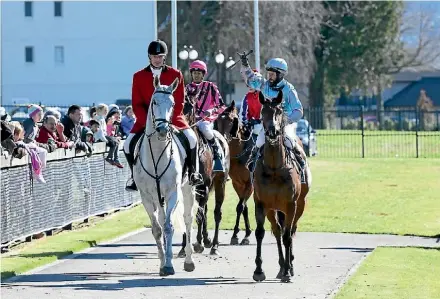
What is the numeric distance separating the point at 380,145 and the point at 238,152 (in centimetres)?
3505

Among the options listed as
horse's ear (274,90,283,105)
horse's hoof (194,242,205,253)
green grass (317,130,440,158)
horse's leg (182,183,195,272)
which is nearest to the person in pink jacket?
horse's hoof (194,242,205,253)

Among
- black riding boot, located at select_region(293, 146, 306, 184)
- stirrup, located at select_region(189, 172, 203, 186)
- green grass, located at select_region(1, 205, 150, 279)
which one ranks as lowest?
green grass, located at select_region(1, 205, 150, 279)

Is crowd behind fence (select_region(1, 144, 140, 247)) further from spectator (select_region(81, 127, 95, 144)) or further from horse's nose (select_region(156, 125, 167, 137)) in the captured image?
horse's nose (select_region(156, 125, 167, 137))

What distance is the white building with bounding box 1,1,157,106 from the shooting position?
6881 centimetres

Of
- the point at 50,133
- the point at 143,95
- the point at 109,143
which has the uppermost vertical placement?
the point at 143,95

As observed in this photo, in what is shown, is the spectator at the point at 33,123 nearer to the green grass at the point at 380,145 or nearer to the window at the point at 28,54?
the green grass at the point at 380,145

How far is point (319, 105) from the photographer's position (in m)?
76.2

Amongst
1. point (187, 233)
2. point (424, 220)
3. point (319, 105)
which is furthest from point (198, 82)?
point (319, 105)

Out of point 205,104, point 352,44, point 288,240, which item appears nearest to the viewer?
point 288,240

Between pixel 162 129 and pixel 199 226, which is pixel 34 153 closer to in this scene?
pixel 199 226

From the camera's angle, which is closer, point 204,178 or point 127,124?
point 204,178

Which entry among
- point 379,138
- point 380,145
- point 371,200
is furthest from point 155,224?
point 379,138

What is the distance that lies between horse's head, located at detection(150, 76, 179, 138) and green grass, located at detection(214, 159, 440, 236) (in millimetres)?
7404

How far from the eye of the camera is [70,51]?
69875mm
